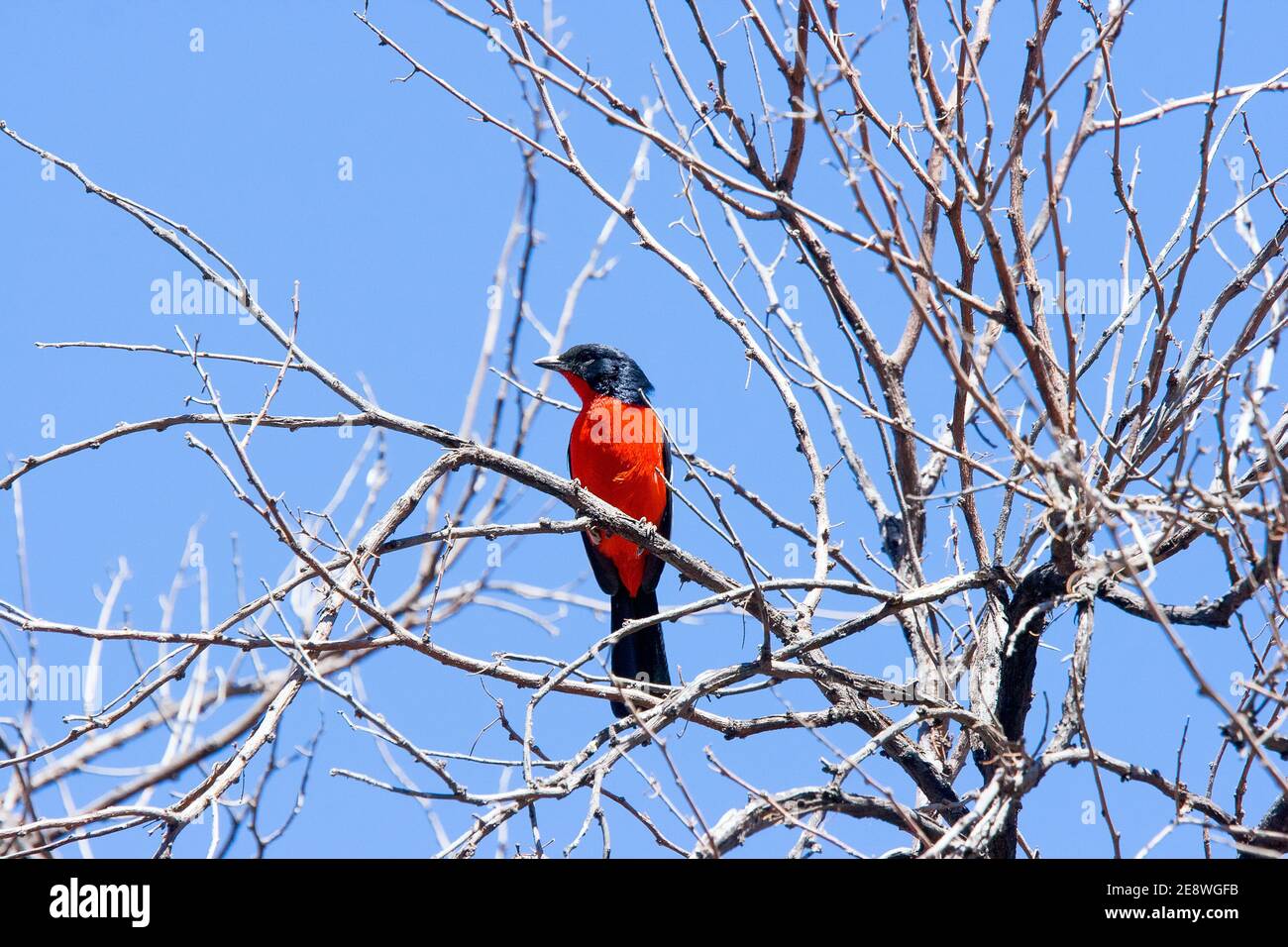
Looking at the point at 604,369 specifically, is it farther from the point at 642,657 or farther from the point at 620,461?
the point at 642,657

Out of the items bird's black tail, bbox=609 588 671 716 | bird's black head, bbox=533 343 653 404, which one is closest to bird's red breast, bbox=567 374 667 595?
bird's black head, bbox=533 343 653 404

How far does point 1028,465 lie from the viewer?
2.78 m

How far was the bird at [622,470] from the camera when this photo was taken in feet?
20.2

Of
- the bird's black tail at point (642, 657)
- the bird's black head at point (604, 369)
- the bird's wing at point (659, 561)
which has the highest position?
the bird's black head at point (604, 369)

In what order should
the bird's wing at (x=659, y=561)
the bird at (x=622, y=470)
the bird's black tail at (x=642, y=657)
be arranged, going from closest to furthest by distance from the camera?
1. the bird's black tail at (x=642, y=657)
2. the bird at (x=622, y=470)
3. the bird's wing at (x=659, y=561)

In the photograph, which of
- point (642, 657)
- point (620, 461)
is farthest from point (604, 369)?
point (642, 657)

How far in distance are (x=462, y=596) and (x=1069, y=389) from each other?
5.14 m

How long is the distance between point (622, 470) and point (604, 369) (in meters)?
0.70

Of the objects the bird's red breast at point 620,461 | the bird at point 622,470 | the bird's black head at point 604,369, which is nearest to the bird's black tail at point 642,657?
the bird at point 622,470

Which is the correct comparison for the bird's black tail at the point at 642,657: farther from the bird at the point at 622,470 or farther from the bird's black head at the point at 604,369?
the bird's black head at the point at 604,369

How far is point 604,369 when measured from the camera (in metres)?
6.89

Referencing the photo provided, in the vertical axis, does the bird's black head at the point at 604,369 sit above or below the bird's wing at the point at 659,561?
above

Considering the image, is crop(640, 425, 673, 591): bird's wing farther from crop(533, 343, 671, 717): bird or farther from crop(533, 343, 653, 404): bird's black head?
crop(533, 343, 653, 404): bird's black head

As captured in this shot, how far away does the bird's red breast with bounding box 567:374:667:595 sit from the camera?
21.2ft
